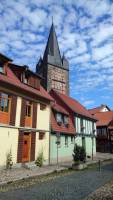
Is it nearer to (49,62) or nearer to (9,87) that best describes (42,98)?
(9,87)

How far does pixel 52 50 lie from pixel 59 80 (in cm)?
758

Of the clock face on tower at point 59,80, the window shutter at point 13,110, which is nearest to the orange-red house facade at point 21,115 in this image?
the window shutter at point 13,110

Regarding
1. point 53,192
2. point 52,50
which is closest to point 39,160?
point 53,192

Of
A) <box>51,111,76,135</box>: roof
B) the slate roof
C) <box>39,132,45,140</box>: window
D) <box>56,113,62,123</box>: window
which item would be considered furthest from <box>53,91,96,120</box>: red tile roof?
the slate roof

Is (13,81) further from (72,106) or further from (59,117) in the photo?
(72,106)

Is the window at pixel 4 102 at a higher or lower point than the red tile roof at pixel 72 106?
lower

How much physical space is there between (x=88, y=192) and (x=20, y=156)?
10399 mm

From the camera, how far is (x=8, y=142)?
62.0 feet

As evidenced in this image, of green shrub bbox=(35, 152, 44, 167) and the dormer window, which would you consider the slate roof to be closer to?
the dormer window

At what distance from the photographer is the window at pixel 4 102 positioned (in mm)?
18784

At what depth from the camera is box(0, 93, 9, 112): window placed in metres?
18.8

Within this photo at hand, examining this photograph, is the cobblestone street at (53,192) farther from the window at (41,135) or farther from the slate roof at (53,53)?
the slate roof at (53,53)

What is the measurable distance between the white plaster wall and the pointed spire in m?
40.0

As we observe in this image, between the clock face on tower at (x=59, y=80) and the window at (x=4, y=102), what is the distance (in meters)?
36.6
